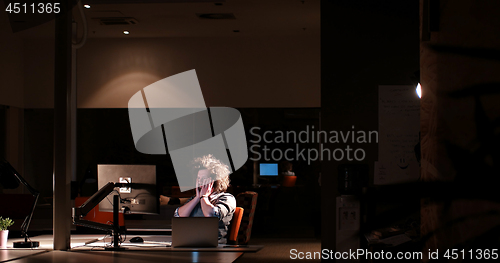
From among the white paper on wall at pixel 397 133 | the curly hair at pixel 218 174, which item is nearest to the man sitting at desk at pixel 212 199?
the curly hair at pixel 218 174

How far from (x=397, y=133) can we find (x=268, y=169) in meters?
4.59

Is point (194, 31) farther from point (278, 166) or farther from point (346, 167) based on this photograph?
point (346, 167)

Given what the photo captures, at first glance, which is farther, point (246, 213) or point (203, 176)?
point (246, 213)

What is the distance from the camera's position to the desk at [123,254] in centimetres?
313

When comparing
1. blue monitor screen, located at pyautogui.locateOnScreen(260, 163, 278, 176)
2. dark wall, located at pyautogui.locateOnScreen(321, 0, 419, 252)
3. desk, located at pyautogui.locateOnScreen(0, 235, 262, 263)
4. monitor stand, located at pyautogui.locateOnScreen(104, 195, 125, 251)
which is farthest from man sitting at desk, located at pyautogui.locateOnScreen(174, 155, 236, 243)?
blue monitor screen, located at pyautogui.locateOnScreen(260, 163, 278, 176)

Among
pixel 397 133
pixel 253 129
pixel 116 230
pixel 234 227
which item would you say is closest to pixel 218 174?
pixel 234 227

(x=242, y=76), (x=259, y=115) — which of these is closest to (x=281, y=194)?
(x=259, y=115)

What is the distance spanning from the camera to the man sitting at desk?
162 inches

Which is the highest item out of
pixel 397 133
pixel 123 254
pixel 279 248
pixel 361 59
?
pixel 361 59

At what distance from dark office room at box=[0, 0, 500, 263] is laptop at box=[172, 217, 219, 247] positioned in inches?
0.4

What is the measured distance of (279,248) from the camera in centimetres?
688

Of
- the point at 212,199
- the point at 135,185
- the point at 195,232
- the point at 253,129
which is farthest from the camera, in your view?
the point at 253,129

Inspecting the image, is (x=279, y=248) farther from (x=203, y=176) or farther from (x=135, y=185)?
(x=135, y=185)

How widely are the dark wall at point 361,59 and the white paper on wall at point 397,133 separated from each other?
6 centimetres
